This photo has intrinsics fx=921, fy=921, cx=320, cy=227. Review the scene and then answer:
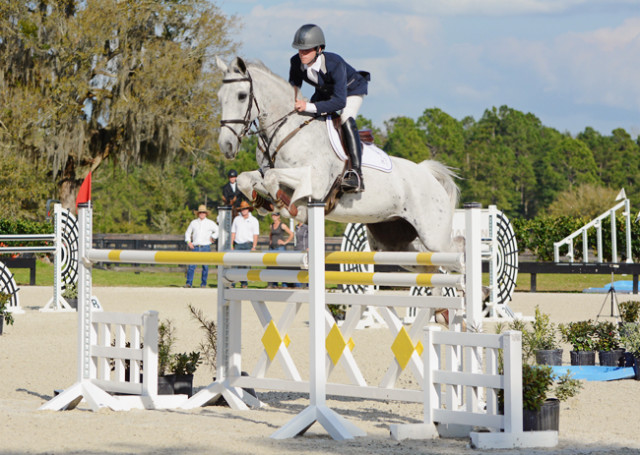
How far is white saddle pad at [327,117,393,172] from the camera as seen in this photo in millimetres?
5730

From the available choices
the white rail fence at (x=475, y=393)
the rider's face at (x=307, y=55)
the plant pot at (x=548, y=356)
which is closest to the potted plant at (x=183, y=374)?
the white rail fence at (x=475, y=393)

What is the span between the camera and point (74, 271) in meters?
12.9

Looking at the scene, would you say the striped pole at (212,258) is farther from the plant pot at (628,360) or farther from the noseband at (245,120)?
the plant pot at (628,360)

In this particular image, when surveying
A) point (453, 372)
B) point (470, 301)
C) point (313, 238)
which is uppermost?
point (313, 238)

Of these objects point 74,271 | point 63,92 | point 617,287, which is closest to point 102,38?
point 63,92

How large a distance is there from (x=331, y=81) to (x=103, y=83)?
59.9ft

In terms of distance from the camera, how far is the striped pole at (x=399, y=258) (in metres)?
4.56

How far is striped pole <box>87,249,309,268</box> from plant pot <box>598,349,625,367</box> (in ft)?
9.83

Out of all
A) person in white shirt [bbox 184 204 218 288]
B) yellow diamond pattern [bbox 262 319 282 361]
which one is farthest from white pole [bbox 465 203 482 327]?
person in white shirt [bbox 184 204 218 288]

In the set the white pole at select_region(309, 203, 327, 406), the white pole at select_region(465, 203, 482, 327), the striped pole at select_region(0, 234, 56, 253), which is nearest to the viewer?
the white pole at select_region(465, 203, 482, 327)

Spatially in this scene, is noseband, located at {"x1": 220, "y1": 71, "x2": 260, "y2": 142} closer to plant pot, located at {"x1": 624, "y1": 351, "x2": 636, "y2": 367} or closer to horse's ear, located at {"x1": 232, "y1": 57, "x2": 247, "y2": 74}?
horse's ear, located at {"x1": 232, "y1": 57, "x2": 247, "y2": 74}

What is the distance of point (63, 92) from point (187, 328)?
1350 cm

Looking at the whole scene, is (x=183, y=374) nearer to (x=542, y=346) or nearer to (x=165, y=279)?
(x=542, y=346)

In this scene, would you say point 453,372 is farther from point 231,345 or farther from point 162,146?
point 162,146
